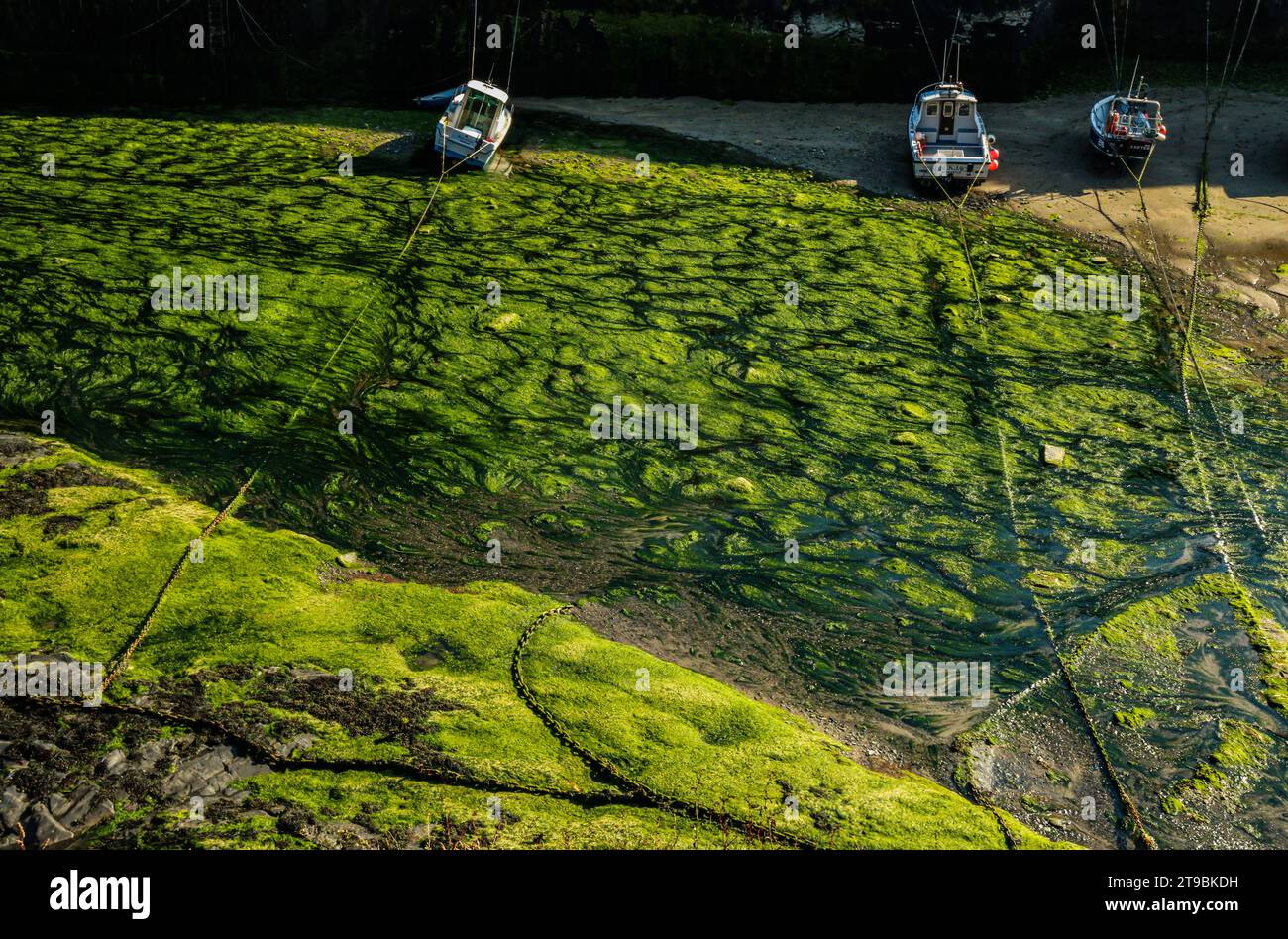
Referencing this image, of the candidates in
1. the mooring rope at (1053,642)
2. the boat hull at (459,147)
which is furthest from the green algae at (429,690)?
the boat hull at (459,147)

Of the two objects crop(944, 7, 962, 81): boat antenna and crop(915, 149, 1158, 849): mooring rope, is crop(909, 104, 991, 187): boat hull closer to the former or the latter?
crop(915, 149, 1158, 849): mooring rope

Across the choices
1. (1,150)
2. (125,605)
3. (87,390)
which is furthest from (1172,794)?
(1,150)

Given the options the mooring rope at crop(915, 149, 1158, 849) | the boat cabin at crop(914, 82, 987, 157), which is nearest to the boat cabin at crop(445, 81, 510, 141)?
the boat cabin at crop(914, 82, 987, 157)

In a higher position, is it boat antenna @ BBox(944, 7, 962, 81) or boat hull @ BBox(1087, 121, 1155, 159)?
boat antenna @ BBox(944, 7, 962, 81)

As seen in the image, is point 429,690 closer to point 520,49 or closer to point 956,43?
point 520,49

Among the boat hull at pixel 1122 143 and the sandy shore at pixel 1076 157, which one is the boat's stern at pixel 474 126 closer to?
the sandy shore at pixel 1076 157

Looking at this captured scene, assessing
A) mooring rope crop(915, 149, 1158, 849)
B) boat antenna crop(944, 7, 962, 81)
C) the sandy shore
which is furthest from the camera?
boat antenna crop(944, 7, 962, 81)

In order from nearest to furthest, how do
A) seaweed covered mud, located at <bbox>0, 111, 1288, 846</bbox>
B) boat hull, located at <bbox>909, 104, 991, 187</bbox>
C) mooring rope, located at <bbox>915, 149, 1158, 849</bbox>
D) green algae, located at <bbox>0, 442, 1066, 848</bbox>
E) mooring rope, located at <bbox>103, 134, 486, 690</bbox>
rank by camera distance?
green algae, located at <bbox>0, 442, 1066, 848</bbox>, mooring rope, located at <bbox>915, 149, 1158, 849</bbox>, seaweed covered mud, located at <bbox>0, 111, 1288, 846</bbox>, mooring rope, located at <bbox>103, 134, 486, 690</bbox>, boat hull, located at <bbox>909, 104, 991, 187</bbox>
